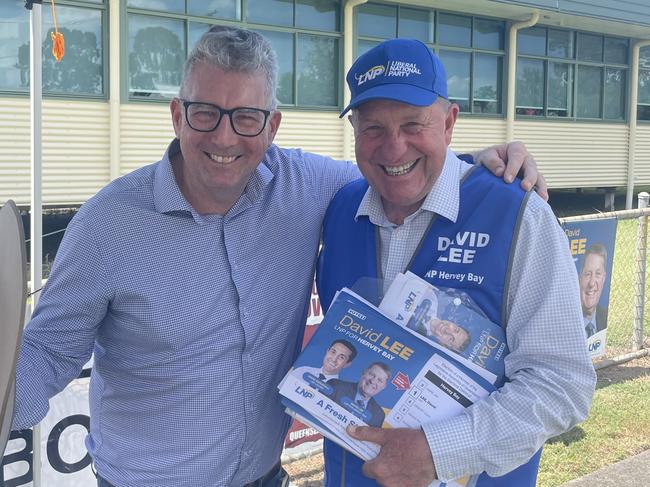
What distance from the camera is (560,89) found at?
62.4ft

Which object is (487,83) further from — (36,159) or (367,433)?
(367,433)

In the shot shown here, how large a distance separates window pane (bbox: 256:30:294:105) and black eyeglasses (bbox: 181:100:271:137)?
473 inches

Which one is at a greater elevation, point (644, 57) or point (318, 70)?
point (644, 57)

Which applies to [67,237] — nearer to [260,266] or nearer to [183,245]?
[183,245]

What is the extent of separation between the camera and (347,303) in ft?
6.86

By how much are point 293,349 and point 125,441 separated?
0.61 meters

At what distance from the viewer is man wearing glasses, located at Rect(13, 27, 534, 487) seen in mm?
2131

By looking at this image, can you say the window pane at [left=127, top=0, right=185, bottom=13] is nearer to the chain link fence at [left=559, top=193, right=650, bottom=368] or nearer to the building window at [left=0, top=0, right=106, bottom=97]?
the building window at [left=0, top=0, right=106, bottom=97]

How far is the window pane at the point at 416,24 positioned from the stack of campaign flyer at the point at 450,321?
14.6m

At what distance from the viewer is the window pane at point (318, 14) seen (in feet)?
46.8

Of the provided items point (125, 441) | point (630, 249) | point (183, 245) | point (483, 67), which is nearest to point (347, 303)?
point (183, 245)

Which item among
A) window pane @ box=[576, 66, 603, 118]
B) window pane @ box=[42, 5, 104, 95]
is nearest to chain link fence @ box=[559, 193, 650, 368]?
window pane @ box=[42, 5, 104, 95]

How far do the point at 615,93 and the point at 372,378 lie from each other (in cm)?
2056

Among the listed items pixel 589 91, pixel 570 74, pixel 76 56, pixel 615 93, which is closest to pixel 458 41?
pixel 570 74
